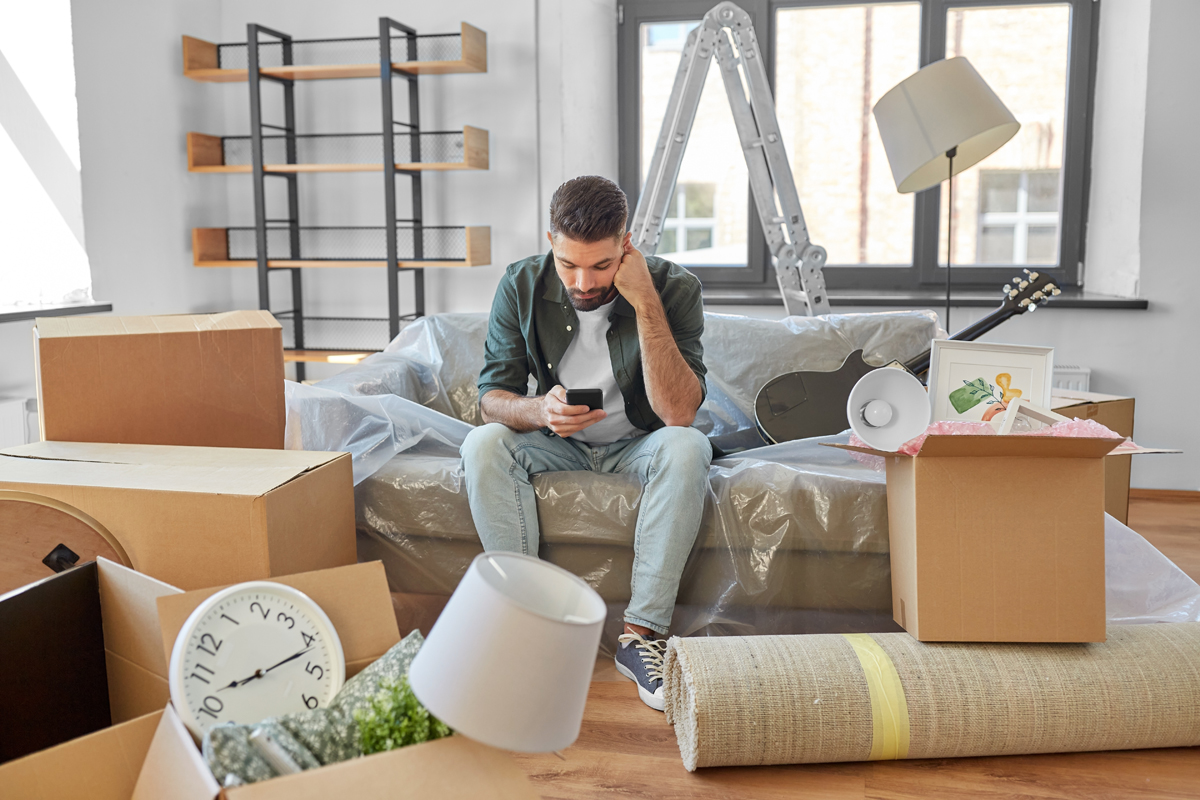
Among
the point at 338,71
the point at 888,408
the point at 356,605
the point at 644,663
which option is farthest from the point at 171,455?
the point at 338,71

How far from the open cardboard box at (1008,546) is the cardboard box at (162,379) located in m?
1.08

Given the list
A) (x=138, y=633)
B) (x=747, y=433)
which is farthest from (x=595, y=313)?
(x=138, y=633)

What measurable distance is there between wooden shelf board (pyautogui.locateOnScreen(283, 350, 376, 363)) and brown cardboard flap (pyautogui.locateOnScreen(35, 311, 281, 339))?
1.65 m

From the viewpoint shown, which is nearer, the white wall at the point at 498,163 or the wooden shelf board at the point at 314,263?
the white wall at the point at 498,163

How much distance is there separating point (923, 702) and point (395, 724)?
0.81 m

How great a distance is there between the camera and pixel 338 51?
3.43m

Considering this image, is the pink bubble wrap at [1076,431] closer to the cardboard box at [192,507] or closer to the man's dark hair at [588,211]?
the man's dark hair at [588,211]

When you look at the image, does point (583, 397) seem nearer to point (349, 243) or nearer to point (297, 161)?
point (349, 243)

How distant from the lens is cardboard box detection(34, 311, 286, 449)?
1.43 metres

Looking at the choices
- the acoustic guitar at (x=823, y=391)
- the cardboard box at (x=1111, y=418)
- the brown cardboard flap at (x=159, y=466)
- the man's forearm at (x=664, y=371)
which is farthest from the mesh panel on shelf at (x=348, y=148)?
the cardboard box at (x=1111, y=418)

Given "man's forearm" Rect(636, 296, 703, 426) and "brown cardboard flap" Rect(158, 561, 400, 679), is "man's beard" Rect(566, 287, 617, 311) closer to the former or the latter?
"man's forearm" Rect(636, 296, 703, 426)

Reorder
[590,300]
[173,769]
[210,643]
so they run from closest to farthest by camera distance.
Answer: [173,769]
[210,643]
[590,300]

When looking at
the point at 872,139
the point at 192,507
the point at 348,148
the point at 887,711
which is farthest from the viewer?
the point at 348,148

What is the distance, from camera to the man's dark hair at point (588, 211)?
63.1 inches
